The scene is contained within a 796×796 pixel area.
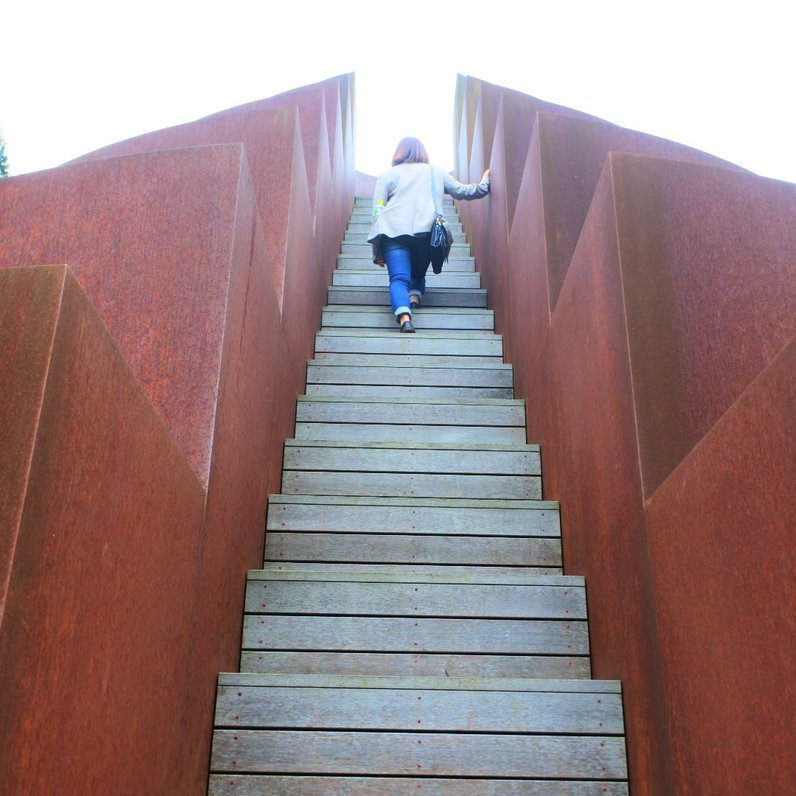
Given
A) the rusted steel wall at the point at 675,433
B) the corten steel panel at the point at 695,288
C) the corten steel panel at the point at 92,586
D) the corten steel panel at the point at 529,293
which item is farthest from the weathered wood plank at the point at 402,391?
the corten steel panel at the point at 92,586

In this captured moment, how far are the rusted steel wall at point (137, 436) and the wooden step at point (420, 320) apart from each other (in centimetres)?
91

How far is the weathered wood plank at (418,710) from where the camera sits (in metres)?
2.22

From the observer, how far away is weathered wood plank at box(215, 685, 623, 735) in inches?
87.3

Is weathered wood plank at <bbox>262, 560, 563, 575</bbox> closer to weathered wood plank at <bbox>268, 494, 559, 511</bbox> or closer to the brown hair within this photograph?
weathered wood plank at <bbox>268, 494, 559, 511</bbox>

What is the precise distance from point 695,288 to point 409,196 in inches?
119

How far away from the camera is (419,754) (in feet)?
7.09

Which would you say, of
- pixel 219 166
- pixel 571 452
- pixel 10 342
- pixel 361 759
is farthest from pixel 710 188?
pixel 10 342

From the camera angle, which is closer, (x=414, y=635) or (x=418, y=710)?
(x=418, y=710)

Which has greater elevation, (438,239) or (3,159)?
(3,159)

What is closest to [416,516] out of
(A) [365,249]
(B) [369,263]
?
(B) [369,263]

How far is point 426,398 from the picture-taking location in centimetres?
392

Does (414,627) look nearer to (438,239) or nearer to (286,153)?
(286,153)

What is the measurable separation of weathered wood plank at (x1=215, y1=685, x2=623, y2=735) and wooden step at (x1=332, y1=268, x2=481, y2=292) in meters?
3.64

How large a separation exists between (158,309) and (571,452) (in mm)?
1424
